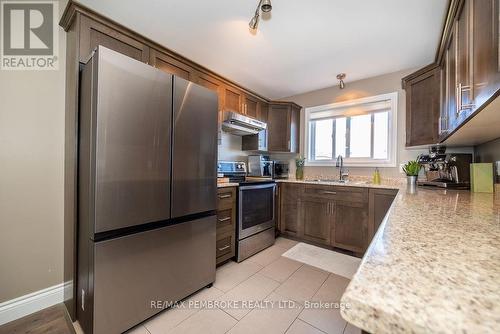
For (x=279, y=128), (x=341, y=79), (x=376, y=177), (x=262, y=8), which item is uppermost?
(x=341, y=79)

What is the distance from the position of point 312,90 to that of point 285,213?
2021 millimetres

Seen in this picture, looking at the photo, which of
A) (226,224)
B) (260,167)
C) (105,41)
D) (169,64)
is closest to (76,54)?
(105,41)

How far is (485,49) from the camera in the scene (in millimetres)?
839

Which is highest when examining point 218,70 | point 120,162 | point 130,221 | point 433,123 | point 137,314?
point 218,70

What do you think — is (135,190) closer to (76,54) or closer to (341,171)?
(76,54)

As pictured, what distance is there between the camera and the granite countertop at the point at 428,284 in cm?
26

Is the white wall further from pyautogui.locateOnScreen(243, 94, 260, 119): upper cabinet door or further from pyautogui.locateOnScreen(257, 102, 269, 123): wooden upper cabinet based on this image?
pyautogui.locateOnScreen(257, 102, 269, 123): wooden upper cabinet

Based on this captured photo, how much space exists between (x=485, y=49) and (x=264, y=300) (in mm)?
1960

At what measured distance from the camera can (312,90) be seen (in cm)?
337

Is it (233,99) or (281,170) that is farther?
(281,170)

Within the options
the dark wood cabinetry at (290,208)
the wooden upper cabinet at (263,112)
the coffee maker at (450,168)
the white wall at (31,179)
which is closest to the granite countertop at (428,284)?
the coffee maker at (450,168)

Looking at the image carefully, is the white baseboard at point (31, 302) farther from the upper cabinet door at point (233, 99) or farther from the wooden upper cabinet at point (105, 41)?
the upper cabinet door at point (233, 99)

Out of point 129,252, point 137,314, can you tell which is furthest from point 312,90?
point 137,314

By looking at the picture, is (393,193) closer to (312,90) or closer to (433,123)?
(433,123)
